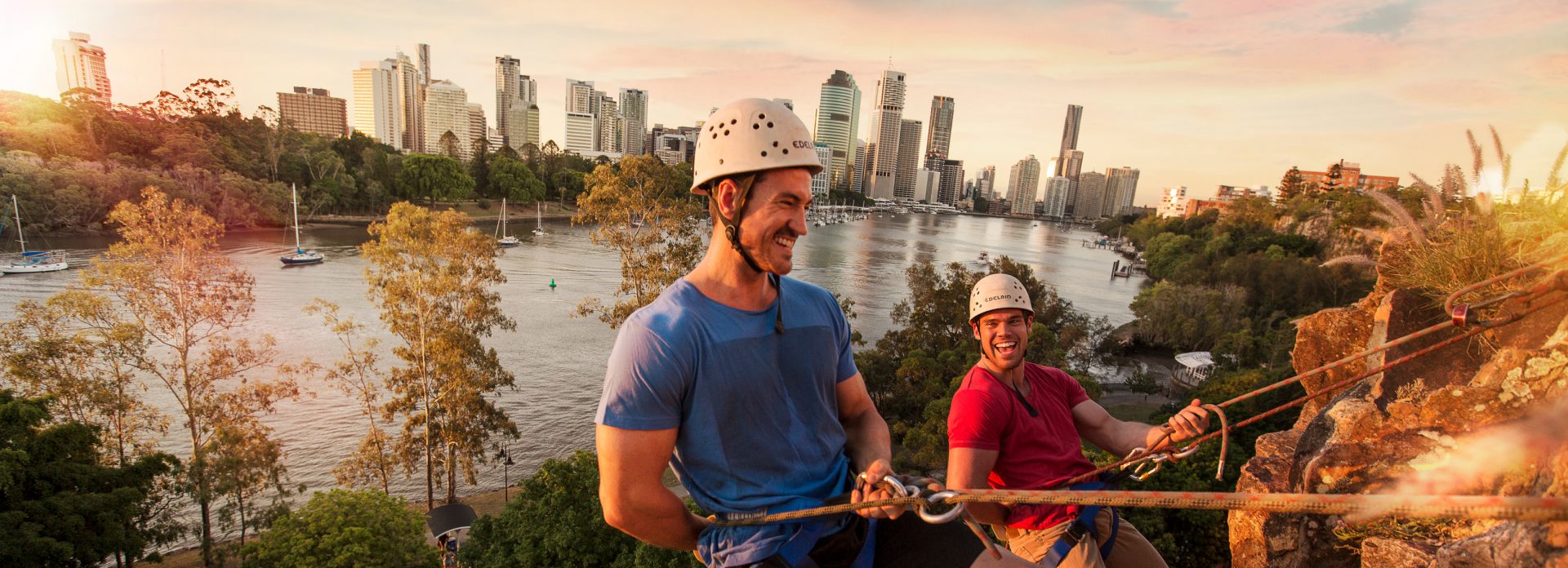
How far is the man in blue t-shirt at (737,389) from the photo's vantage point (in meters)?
1.56

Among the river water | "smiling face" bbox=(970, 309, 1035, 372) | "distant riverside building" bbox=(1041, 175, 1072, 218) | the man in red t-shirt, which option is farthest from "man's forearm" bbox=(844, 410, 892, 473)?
"distant riverside building" bbox=(1041, 175, 1072, 218)

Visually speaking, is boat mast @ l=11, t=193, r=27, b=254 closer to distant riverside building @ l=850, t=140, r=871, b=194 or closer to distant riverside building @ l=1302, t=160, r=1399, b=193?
distant riverside building @ l=1302, t=160, r=1399, b=193

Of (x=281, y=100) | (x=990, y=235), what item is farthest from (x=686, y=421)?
(x=281, y=100)

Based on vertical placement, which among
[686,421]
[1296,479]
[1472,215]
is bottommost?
[1296,479]

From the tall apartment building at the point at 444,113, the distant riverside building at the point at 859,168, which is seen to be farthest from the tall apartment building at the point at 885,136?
the tall apartment building at the point at 444,113

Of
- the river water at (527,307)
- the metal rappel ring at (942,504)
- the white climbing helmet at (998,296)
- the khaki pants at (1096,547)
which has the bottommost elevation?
the river water at (527,307)

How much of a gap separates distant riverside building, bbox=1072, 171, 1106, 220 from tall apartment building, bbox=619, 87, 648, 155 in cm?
11906

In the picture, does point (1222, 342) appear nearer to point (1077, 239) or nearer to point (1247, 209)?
point (1247, 209)

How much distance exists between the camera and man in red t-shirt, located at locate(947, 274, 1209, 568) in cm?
276

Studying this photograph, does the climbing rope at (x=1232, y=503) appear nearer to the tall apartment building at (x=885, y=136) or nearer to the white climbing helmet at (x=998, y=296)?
the white climbing helmet at (x=998, y=296)

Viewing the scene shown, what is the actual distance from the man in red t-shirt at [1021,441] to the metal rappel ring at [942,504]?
1187 millimetres

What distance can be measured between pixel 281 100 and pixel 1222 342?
563 feet

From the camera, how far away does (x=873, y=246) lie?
64.1 metres

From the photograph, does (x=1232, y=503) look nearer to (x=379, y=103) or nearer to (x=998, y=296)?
(x=998, y=296)
